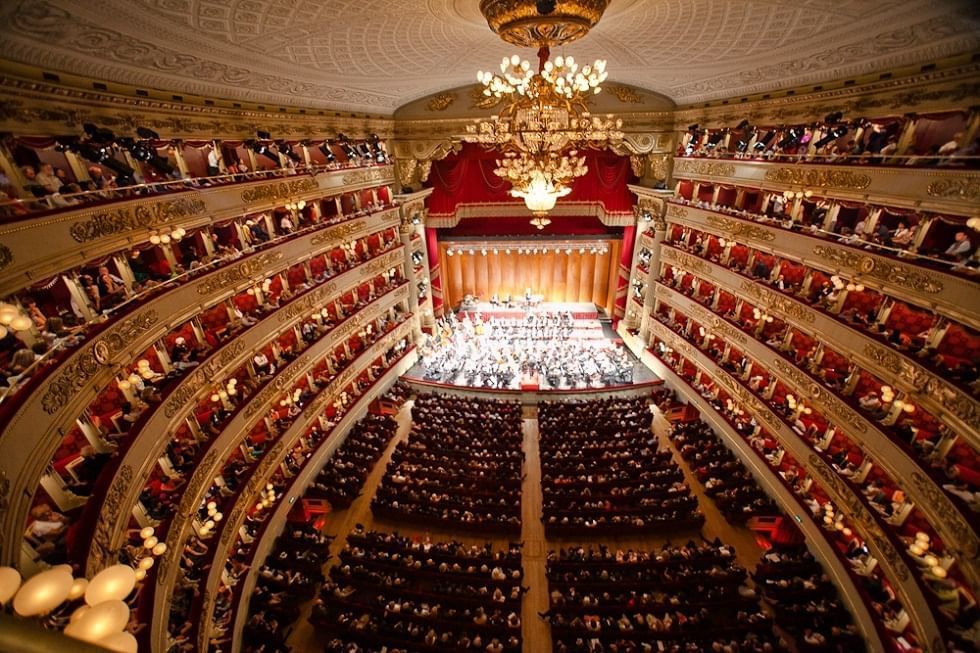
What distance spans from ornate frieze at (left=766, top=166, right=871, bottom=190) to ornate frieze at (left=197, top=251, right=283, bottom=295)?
1382cm

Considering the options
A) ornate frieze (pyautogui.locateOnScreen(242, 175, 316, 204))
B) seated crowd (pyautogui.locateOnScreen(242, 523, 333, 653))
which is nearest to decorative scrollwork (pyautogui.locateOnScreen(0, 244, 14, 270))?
ornate frieze (pyautogui.locateOnScreen(242, 175, 316, 204))

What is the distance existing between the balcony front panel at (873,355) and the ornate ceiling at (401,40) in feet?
17.7

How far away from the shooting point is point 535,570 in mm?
11984

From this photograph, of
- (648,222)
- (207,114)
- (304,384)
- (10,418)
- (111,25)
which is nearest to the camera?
(10,418)

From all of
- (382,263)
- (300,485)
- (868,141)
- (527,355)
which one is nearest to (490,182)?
(382,263)

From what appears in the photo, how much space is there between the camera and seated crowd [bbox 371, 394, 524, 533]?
13.2m

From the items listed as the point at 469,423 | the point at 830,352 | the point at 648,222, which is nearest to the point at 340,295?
the point at 469,423

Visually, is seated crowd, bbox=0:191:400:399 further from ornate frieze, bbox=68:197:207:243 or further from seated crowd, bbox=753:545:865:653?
seated crowd, bbox=753:545:865:653

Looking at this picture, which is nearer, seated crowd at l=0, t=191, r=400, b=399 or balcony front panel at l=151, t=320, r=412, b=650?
seated crowd at l=0, t=191, r=400, b=399

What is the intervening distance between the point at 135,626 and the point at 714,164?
17.9 m

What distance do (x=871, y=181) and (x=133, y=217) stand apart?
48.4 ft

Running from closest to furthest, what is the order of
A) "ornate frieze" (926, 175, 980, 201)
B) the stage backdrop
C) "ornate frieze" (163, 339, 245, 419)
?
1. "ornate frieze" (926, 175, 980, 201)
2. "ornate frieze" (163, 339, 245, 419)
3. the stage backdrop

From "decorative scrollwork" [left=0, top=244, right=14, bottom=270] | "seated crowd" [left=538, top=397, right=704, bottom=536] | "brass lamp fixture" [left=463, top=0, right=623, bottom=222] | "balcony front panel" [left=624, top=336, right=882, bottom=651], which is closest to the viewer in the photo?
"decorative scrollwork" [left=0, top=244, right=14, bottom=270]

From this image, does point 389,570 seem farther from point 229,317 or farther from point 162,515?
point 229,317
